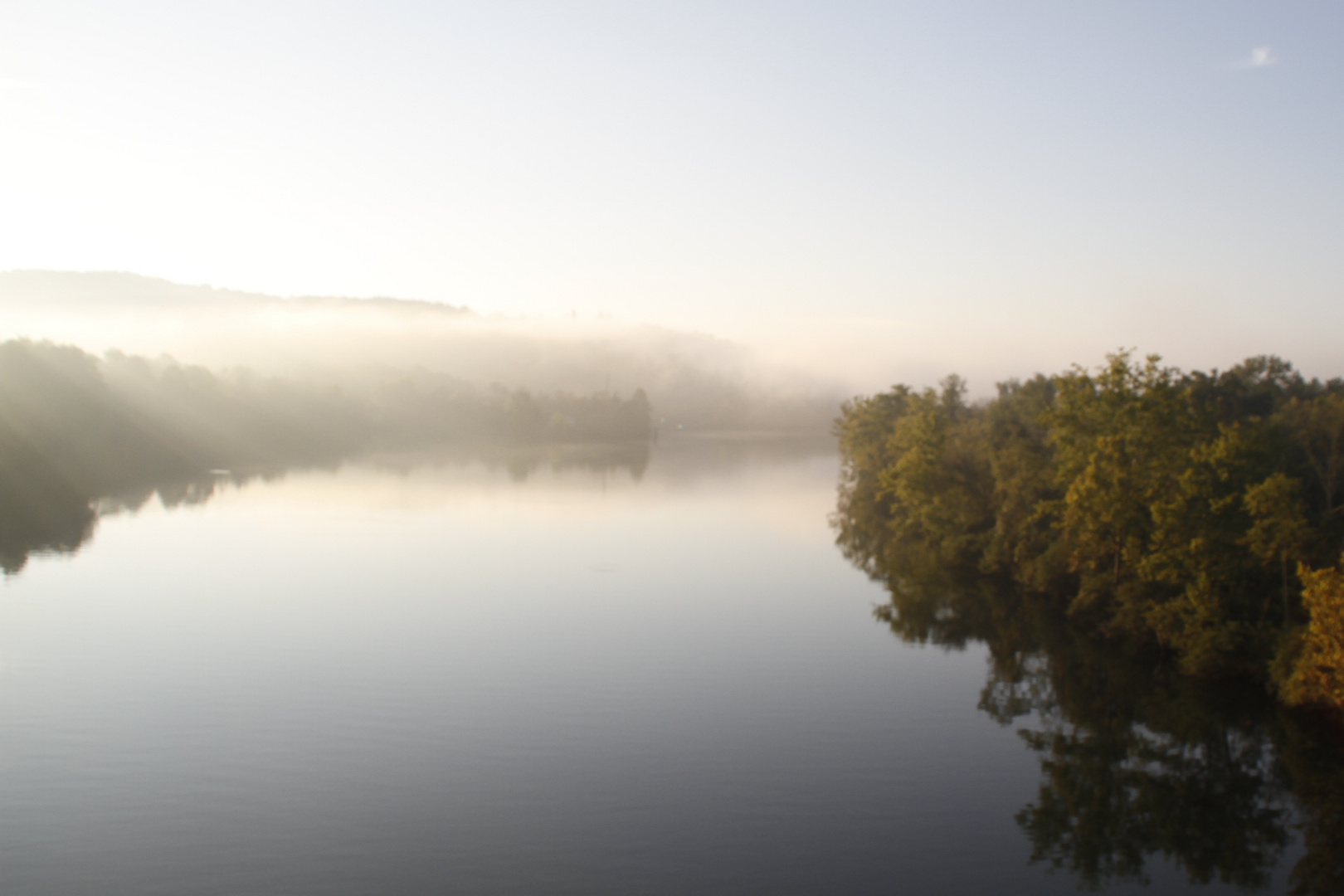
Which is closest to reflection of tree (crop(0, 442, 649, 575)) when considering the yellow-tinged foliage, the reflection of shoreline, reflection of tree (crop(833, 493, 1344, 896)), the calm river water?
the reflection of shoreline

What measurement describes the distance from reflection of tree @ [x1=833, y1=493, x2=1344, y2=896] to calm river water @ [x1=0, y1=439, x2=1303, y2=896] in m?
Answer: 0.40

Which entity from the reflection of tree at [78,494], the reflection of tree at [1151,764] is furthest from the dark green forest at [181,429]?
the reflection of tree at [1151,764]

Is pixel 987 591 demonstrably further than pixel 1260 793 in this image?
Yes

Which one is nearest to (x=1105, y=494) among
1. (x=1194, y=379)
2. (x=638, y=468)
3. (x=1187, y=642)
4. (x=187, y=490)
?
(x=1187, y=642)

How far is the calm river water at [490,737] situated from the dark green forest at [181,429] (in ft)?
50.7

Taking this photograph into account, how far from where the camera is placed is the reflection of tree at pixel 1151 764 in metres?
18.2

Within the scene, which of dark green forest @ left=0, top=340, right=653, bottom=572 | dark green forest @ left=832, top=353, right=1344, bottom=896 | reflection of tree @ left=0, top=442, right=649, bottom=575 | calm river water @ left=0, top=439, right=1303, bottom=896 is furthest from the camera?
dark green forest @ left=0, top=340, right=653, bottom=572

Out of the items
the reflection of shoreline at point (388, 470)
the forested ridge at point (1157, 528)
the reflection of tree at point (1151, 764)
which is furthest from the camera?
the reflection of shoreline at point (388, 470)

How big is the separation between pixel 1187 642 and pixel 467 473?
73172 mm

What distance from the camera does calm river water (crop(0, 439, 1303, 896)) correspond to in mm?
16688

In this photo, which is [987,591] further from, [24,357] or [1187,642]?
[24,357]

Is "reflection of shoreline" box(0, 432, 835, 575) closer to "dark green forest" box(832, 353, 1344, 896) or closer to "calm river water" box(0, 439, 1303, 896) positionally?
"calm river water" box(0, 439, 1303, 896)

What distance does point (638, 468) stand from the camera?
A: 106750 mm

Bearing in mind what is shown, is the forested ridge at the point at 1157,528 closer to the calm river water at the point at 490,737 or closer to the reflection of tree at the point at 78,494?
the calm river water at the point at 490,737
